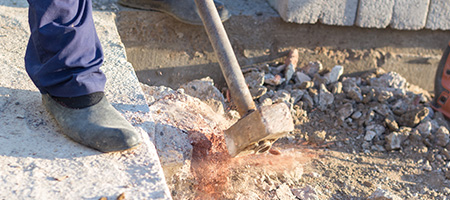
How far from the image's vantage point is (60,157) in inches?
64.6

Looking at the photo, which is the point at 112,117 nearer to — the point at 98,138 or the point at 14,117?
the point at 98,138

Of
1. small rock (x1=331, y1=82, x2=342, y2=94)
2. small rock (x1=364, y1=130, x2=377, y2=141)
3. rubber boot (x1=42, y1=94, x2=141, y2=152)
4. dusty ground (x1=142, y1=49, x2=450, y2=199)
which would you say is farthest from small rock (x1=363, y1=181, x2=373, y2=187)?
rubber boot (x1=42, y1=94, x2=141, y2=152)

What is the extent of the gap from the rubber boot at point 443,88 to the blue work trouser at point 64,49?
2.62 metres

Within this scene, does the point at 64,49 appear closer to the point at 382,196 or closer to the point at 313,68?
the point at 382,196

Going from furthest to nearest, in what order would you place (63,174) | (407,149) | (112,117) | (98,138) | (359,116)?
(359,116) < (407,149) < (112,117) < (98,138) < (63,174)

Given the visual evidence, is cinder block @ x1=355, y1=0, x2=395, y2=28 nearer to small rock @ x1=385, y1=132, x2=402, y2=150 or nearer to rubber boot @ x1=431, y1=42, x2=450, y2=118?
rubber boot @ x1=431, y1=42, x2=450, y2=118

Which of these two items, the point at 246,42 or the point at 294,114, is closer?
the point at 294,114

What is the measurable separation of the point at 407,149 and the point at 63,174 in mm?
2227

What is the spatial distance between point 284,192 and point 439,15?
8.00 ft

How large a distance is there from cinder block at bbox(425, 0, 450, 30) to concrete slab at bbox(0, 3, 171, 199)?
105 inches

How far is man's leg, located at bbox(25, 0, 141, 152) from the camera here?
1.69 metres

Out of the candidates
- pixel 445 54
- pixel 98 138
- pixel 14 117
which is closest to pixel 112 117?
pixel 98 138

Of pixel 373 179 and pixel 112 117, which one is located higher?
pixel 112 117

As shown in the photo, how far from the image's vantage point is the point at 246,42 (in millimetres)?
3564
